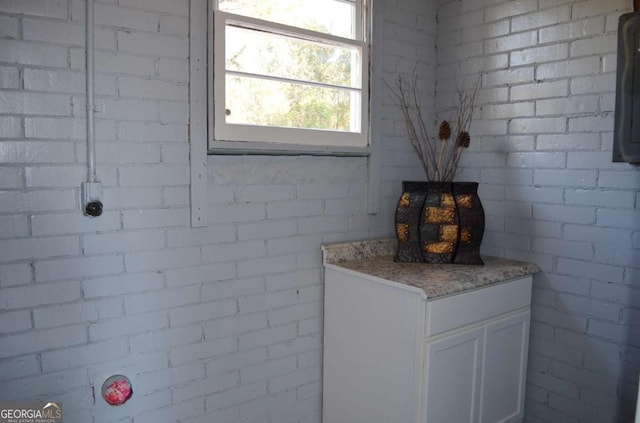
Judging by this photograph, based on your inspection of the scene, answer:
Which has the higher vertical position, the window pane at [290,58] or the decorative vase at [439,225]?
the window pane at [290,58]

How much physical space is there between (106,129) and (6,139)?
0.99 feet

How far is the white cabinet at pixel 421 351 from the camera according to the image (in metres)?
1.83

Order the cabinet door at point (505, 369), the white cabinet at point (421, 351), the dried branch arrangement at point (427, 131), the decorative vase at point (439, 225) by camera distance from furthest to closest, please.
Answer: the dried branch arrangement at point (427, 131) < the decorative vase at point (439, 225) < the cabinet door at point (505, 369) < the white cabinet at point (421, 351)

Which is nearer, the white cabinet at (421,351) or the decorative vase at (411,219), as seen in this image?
the white cabinet at (421,351)

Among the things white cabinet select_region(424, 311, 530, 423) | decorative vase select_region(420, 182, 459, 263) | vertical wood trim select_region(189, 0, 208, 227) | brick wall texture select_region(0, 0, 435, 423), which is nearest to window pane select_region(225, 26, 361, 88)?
vertical wood trim select_region(189, 0, 208, 227)

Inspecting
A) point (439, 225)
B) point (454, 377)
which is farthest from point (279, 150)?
point (454, 377)

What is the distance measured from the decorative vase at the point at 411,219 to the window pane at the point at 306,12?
2.65 ft

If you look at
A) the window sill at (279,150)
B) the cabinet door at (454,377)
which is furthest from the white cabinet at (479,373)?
the window sill at (279,150)

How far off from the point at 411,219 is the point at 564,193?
69 centimetres

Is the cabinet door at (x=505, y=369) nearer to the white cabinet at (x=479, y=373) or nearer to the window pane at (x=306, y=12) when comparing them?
the white cabinet at (x=479, y=373)

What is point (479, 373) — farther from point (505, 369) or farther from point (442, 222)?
point (442, 222)

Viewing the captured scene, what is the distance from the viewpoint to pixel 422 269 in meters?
2.10

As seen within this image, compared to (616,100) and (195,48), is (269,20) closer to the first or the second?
(195,48)

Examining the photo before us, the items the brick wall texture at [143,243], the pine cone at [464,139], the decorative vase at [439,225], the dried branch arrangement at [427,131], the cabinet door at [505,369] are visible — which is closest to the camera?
the brick wall texture at [143,243]
